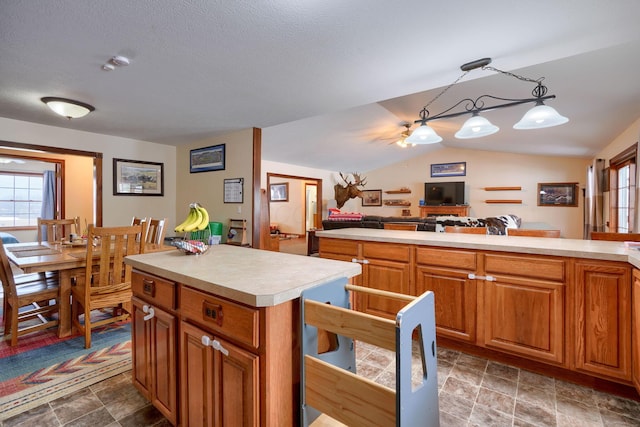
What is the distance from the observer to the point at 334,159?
25.3 ft

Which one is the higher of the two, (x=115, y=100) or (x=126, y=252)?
(x=115, y=100)

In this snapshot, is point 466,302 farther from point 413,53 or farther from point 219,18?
point 219,18

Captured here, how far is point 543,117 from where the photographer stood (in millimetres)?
2119

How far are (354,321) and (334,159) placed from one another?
7110 millimetres

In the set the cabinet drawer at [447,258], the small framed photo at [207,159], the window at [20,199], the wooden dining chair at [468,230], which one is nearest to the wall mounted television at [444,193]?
the wooden dining chair at [468,230]

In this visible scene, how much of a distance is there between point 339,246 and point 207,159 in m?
2.97

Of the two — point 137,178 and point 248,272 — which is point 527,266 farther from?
point 137,178

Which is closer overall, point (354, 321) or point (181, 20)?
point (354, 321)

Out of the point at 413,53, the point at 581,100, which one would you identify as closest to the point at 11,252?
the point at 413,53

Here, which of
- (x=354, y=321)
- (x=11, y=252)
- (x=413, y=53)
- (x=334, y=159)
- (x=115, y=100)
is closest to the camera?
(x=354, y=321)

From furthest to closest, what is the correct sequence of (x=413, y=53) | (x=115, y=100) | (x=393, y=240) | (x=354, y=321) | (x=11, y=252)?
(x=115, y=100) → (x=11, y=252) → (x=393, y=240) → (x=413, y=53) → (x=354, y=321)

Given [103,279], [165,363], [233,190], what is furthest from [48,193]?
[165,363]

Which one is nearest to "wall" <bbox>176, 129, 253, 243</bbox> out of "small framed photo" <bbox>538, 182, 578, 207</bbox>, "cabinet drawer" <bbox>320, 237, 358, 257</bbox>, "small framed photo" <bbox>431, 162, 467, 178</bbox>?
"cabinet drawer" <bbox>320, 237, 358, 257</bbox>

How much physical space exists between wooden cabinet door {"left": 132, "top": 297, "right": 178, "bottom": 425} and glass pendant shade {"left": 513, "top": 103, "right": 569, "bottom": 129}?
8.80 feet
